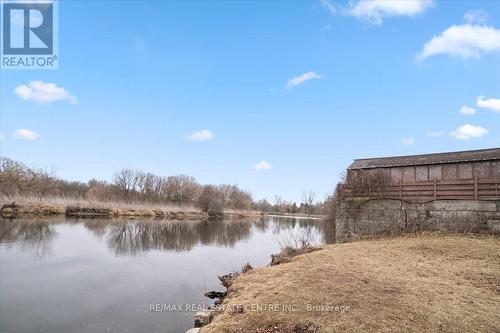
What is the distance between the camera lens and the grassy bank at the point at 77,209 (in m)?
32.3

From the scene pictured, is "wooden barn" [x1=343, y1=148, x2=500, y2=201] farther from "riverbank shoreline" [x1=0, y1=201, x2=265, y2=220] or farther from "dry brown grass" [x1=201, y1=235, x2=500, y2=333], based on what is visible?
"riverbank shoreline" [x1=0, y1=201, x2=265, y2=220]

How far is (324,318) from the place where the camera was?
5.65m

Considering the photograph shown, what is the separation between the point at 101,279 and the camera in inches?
433

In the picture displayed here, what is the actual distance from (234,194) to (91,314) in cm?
7960

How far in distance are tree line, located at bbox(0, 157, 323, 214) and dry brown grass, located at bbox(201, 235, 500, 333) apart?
33.7 m

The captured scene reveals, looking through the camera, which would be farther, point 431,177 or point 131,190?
point 131,190

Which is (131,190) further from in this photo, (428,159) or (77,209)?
(428,159)

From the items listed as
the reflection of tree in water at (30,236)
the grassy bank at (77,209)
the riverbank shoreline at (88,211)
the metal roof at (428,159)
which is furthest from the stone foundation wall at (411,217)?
the grassy bank at (77,209)

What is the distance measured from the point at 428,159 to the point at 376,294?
12.5 m

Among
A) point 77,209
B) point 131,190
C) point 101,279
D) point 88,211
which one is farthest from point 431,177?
point 131,190

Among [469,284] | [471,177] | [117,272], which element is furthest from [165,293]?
[471,177]

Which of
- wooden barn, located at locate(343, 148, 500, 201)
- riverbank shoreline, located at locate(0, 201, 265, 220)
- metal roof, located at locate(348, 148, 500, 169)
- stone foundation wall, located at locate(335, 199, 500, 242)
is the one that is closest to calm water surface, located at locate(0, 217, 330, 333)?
stone foundation wall, located at locate(335, 199, 500, 242)

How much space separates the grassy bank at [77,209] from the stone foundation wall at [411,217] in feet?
94.1

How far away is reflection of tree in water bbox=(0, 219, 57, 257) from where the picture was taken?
1562 centimetres
